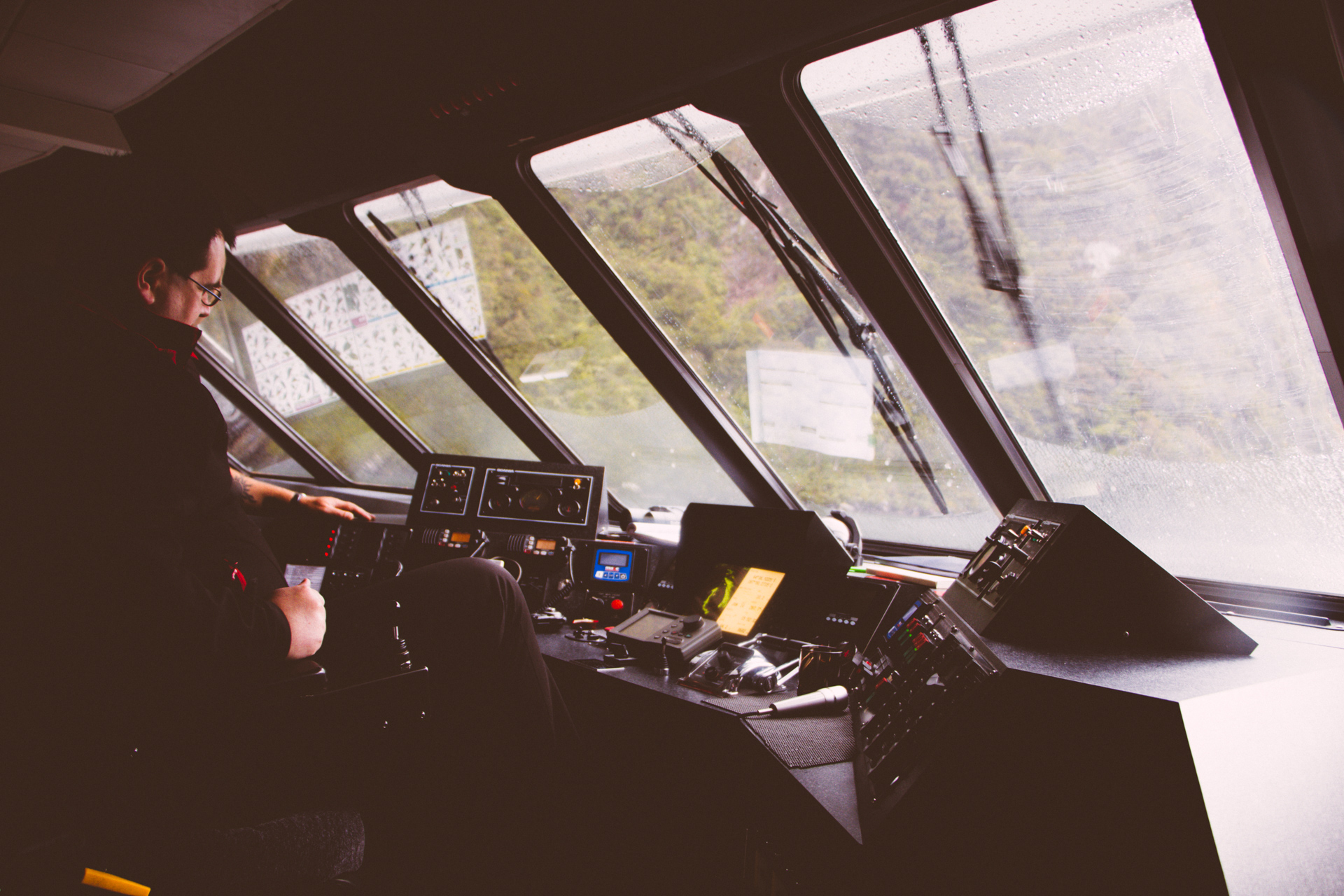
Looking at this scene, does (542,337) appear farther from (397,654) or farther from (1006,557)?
(1006,557)

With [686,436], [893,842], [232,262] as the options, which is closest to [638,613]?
[686,436]

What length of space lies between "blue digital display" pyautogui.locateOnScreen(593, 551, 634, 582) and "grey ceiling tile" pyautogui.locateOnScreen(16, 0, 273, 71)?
228 cm

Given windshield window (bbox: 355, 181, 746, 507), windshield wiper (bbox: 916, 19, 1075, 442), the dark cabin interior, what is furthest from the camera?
windshield window (bbox: 355, 181, 746, 507)

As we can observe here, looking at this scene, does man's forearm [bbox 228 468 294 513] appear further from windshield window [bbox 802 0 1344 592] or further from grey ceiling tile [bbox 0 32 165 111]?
windshield window [bbox 802 0 1344 592]

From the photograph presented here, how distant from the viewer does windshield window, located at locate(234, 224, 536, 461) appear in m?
3.50

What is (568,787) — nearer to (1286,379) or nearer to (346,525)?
(346,525)

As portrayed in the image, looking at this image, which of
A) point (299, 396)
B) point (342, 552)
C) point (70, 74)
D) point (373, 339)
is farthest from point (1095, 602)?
point (299, 396)

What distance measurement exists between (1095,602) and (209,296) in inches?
74.4

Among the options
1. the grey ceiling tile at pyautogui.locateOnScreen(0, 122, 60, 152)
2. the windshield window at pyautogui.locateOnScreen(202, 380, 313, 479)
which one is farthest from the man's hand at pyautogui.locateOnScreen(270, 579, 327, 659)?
the windshield window at pyautogui.locateOnScreen(202, 380, 313, 479)

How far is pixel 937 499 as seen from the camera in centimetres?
235

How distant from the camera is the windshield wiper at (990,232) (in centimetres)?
165

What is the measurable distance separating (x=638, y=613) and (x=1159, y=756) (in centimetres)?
154

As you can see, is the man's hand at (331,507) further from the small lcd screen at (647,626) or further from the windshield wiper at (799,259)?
the windshield wiper at (799,259)

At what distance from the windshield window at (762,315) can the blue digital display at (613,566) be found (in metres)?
0.71
